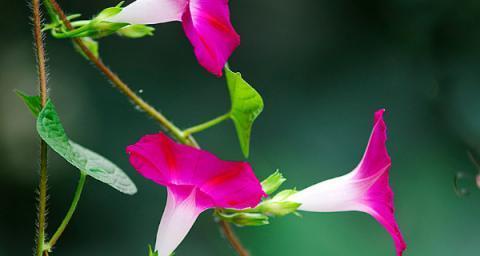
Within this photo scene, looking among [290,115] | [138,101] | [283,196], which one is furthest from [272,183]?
[290,115]

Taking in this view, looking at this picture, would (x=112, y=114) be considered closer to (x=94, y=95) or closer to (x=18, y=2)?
(x=94, y=95)

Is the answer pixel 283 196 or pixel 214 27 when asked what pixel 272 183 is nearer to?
pixel 283 196

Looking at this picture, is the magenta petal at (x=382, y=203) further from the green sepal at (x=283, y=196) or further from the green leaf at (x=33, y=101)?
the green leaf at (x=33, y=101)

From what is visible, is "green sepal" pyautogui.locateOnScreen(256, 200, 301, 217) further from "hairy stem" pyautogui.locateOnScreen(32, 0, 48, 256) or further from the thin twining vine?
"hairy stem" pyautogui.locateOnScreen(32, 0, 48, 256)

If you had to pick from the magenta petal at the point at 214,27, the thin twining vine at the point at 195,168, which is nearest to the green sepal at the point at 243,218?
the thin twining vine at the point at 195,168

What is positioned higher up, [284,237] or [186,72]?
[186,72]

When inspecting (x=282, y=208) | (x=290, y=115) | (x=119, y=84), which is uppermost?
(x=119, y=84)

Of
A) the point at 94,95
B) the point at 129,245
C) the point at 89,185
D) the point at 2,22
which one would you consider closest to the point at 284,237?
the point at 129,245
